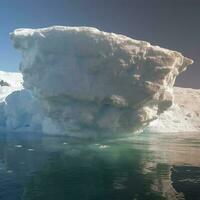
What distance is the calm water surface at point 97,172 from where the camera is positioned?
102 ft

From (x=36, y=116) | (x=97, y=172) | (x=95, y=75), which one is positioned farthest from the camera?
(x=36, y=116)

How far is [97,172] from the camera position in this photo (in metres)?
40.2

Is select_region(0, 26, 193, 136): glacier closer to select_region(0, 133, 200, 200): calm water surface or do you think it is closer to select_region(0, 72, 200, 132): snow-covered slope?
select_region(0, 133, 200, 200): calm water surface

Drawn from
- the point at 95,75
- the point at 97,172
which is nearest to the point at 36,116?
the point at 95,75

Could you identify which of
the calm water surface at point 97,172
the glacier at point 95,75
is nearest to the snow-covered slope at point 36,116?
the glacier at point 95,75

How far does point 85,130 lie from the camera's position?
243 ft

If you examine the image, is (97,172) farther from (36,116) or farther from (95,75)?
(36,116)

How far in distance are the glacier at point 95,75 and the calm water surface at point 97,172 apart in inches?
424

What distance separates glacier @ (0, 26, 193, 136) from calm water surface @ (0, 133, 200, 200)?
10.8 meters

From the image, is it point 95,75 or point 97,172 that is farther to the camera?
point 95,75

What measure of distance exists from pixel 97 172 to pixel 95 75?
31.5 meters

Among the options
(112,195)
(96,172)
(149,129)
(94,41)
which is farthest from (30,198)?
(149,129)

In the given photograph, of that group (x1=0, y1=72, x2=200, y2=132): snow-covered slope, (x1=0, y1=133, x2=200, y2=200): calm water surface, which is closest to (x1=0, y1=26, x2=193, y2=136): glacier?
(x1=0, y1=133, x2=200, y2=200): calm water surface

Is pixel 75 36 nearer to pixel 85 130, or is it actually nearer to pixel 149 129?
pixel 85 130
